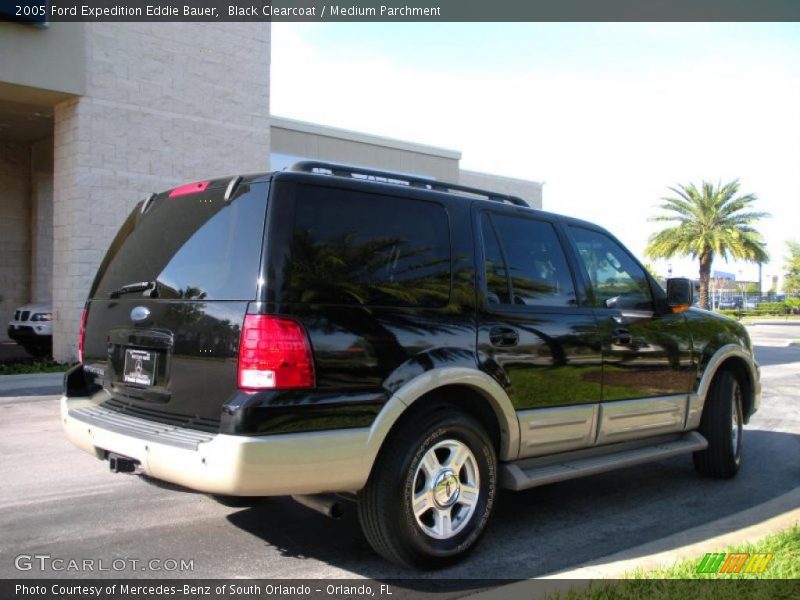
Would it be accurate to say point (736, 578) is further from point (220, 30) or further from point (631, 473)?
point (220, 30)

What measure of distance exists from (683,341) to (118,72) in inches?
481

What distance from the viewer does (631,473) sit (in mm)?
6551

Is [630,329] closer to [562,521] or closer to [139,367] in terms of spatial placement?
[562,521]

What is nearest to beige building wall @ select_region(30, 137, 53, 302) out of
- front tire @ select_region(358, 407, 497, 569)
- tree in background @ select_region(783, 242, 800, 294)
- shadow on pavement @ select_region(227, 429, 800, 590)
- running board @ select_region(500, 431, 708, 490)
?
shadow on pavement @ select_region(227, 429, 800, 590)

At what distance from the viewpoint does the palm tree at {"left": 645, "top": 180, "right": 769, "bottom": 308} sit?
3603cm

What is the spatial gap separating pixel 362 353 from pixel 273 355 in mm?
470

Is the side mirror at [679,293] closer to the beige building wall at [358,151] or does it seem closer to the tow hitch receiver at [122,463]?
the tow hitch receiver at [122,463]

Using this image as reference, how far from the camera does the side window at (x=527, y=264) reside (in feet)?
15.2

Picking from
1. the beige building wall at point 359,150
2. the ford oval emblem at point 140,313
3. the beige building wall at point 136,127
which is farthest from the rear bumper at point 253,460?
the beige building wall at point 359,150

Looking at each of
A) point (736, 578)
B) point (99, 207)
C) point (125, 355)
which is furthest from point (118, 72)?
point (736, 578)

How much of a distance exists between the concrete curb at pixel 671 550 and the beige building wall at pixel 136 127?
1191 centimetres

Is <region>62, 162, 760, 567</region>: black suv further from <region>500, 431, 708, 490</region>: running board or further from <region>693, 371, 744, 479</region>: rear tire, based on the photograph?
<region>693, 371, 744, 479</region>: rear tire

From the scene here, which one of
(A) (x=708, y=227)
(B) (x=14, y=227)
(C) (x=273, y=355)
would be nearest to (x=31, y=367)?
(B) (x=14, y=227)

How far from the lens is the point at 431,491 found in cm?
398
